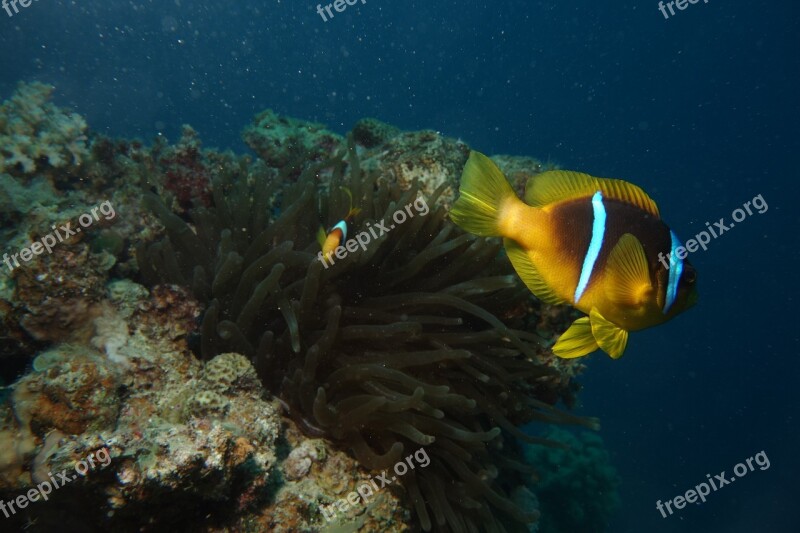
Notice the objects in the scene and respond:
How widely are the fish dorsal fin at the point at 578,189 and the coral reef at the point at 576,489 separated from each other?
7.84 m

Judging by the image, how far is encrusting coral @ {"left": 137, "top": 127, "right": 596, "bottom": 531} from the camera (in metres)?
2.66

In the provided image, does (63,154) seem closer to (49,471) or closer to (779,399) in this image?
(49,471)

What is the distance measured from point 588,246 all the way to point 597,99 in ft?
305

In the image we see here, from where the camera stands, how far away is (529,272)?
2.04 meters

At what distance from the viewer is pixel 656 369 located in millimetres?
40250

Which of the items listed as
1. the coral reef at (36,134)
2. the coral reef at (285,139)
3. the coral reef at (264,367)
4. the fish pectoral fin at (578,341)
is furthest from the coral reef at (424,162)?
the coral reef at (36,134)

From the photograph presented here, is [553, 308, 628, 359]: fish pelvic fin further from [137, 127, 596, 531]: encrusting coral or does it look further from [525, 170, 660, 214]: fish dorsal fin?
[137, 127, 596, 531]: encrusting coral

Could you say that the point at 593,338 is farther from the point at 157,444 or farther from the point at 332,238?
the point at 157,444

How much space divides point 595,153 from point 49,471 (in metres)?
86.8

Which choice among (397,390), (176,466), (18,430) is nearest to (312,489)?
(397,390)

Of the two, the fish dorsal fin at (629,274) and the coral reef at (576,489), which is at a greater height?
the fish dorsal fin at (629,274)

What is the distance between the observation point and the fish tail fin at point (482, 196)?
6.54 ft

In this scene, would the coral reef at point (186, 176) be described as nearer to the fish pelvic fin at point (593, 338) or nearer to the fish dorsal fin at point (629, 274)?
the fish pelvic fin at point (593, 338)

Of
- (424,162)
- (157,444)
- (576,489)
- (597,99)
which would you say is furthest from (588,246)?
(597,99)
